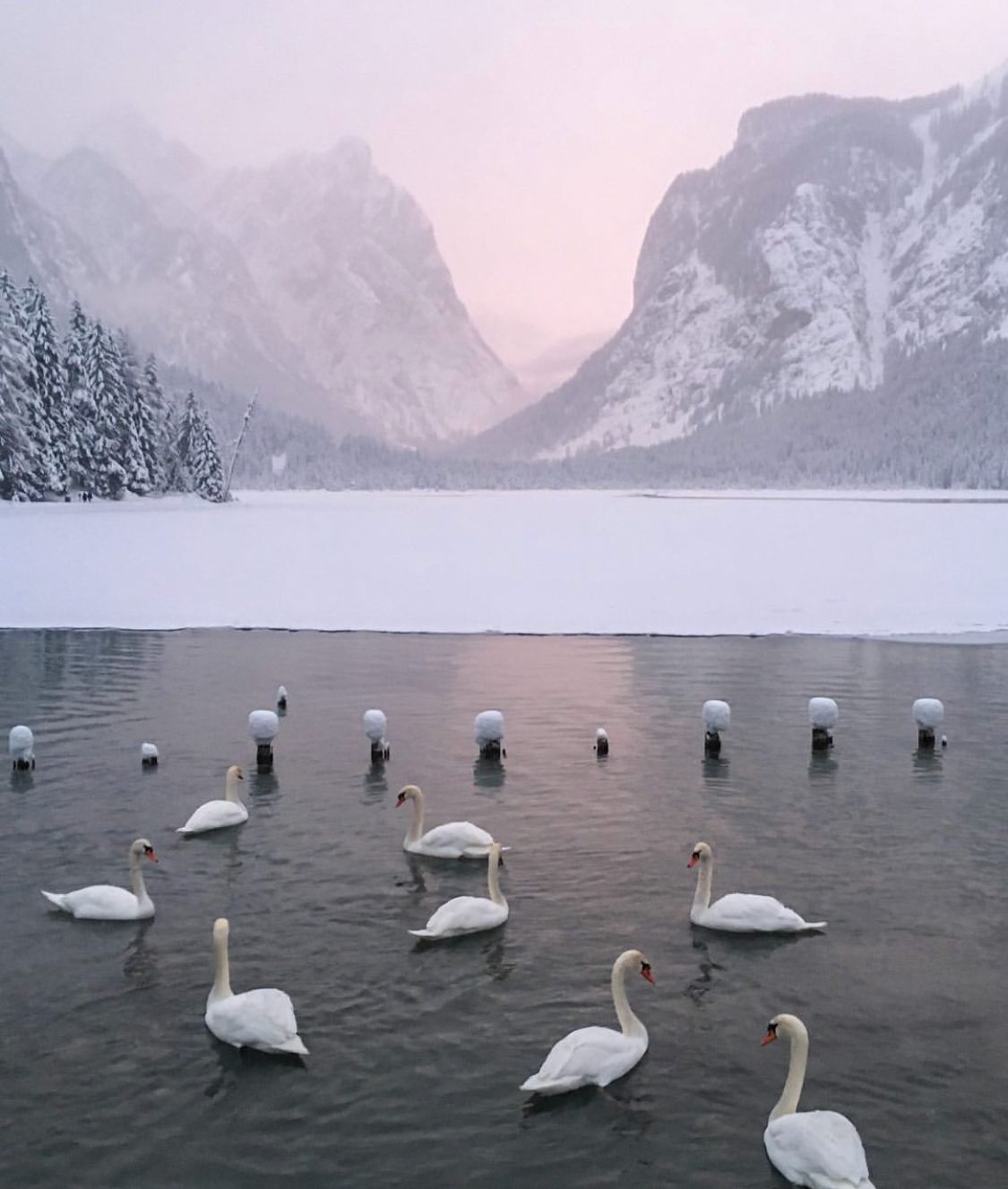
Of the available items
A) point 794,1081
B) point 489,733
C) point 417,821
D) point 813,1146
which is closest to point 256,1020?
point 794,1081

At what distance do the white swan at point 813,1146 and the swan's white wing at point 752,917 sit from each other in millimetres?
3773

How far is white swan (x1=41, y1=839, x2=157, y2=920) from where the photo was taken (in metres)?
12.8

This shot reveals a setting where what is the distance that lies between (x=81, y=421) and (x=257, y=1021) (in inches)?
3344

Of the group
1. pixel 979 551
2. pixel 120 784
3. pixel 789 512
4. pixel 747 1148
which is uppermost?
pixel 789 512

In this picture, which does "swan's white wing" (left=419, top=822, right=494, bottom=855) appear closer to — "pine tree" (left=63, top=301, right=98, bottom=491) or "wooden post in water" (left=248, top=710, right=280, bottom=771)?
"wooden post in water" (left=248, top=710, right=280, bottom=771)

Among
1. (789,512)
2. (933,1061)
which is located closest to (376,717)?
(933,1061)

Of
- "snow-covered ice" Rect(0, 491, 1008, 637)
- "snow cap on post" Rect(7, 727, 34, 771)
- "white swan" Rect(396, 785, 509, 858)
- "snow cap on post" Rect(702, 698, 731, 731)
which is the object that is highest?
"snow-covered ice" Rect(0, 491, 1008, 637)

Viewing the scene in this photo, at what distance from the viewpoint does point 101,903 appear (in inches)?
503

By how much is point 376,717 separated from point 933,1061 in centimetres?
1179

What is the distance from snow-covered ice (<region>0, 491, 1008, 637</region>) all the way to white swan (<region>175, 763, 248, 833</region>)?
21.2 meters

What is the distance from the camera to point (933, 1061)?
9883mm

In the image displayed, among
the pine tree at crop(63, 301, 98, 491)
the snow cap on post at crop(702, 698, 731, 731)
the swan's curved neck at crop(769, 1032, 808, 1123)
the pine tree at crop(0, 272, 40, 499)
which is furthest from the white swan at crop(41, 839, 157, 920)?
the pine tree at crop(63, 301, 98, 491)

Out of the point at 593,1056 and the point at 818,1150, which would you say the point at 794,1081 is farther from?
the point at 593,1056

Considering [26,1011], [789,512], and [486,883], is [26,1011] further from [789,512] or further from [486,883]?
[789,512]
